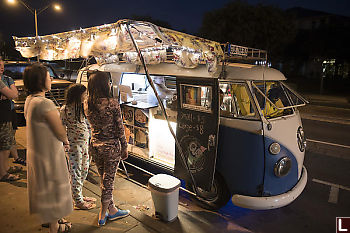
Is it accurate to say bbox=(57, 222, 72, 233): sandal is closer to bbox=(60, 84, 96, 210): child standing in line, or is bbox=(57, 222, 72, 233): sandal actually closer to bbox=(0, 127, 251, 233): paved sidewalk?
bbox=(0, 127, 251, 233): paved sidewalk

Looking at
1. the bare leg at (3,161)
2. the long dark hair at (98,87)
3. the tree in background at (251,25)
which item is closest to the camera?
the long dark hair at (98,87)

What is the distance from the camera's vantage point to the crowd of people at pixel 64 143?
2521 mm

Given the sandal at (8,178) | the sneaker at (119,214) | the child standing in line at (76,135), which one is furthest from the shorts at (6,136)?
the sneaker at (119,214)

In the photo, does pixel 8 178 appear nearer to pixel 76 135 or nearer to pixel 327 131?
pixel 76 135

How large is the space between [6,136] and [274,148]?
15.0 feet

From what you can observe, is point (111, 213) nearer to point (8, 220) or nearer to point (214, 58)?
point (8, 220)

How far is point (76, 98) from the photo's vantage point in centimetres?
341

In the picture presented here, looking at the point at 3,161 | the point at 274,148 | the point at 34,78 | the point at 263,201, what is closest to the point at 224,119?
the point at 274,148

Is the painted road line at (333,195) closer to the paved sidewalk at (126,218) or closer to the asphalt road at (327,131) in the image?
the paved sidewalk at (126,218)

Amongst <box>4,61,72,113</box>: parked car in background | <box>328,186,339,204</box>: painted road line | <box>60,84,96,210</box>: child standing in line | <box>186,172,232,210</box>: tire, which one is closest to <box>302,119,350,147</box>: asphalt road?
<box>328,186,339,204</box>: painted road line

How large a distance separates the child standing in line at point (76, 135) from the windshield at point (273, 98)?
8.41ft

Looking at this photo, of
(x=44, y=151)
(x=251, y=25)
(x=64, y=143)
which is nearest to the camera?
(x=44, y=151)

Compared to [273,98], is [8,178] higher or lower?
lower

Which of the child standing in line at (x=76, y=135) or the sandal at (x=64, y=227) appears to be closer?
the sandal at (x=64, y=227)
